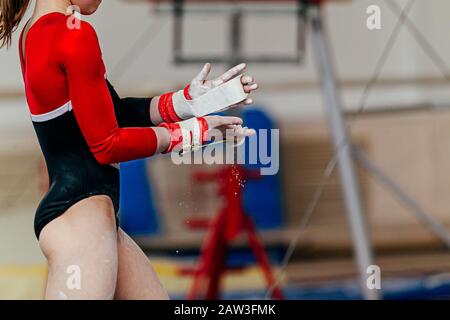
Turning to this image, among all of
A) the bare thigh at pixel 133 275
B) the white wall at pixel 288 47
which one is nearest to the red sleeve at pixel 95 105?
the bare thigh at pixel 133 275

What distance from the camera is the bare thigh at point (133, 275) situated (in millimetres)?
1140

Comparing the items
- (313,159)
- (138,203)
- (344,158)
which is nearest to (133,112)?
(344,158)

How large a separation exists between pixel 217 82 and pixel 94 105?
148 mm

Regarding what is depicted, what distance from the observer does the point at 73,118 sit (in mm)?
1065

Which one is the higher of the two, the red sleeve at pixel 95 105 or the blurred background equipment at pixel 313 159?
the blurred background equipment at pixel 313 159

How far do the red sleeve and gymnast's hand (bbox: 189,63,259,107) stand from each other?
0.30 feet

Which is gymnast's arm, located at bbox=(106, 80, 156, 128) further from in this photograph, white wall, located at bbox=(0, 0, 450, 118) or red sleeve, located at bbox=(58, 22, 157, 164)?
white wall, located at bbox=(0, 0, 450, 118)

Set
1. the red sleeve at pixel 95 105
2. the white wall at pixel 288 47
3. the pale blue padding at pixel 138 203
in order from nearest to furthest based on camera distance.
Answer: the red sleeve at pixel 95 105 → the white wall at pixel 288 47 → the pale blue padding at pixel 138 203

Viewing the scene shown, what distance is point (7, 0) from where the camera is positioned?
1.13 metres

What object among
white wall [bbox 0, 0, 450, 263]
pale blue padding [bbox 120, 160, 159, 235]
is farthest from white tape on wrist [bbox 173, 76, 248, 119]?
pale blue padding [bbox 120, 160, 159, 235]

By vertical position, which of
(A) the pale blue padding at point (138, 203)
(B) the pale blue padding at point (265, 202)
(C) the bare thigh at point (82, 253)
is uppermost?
(B) the pale blue padding at point (265, 202)

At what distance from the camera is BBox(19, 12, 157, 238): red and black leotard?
1032 millimetres

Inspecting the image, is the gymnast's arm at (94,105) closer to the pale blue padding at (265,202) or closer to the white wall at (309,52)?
the white wall at (309,52)

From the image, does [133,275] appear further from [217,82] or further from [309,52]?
[309,52]
